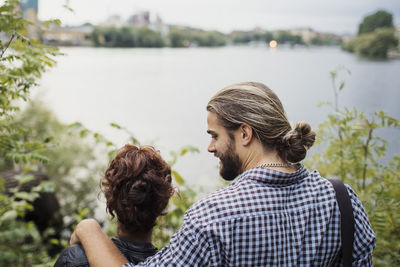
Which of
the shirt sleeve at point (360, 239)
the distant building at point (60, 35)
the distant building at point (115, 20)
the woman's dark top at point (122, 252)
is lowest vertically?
the woman's dark top at point (122, 252)

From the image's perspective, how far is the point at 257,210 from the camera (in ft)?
3.62

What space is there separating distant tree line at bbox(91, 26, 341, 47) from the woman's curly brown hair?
5969mm

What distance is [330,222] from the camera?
1.16 meters

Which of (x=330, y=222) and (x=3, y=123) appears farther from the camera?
(x=3, y=123)

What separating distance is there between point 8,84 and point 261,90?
160cm

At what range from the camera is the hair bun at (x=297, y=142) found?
4.24 feet

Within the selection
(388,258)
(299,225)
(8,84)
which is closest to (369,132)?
(388,258)

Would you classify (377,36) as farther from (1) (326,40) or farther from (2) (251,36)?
(2) (251,36)

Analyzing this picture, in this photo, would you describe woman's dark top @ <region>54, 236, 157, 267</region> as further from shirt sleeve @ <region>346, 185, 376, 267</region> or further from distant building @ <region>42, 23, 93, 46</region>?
distant building @ <region>42, 23, 93, 46</region>

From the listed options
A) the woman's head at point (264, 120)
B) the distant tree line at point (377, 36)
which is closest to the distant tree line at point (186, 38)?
the distant tree line at point (377, 36)

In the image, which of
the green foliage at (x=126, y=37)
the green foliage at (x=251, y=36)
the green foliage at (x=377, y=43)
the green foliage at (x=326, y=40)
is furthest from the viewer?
the green foliage at (x=126, y=37)

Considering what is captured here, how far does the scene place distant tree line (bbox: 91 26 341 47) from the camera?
7.23 metres

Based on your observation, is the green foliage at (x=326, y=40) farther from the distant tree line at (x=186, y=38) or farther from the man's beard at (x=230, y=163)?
the man's beard at (x=230, y=163)

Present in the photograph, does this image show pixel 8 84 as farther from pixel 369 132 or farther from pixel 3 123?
pixel 369 132
